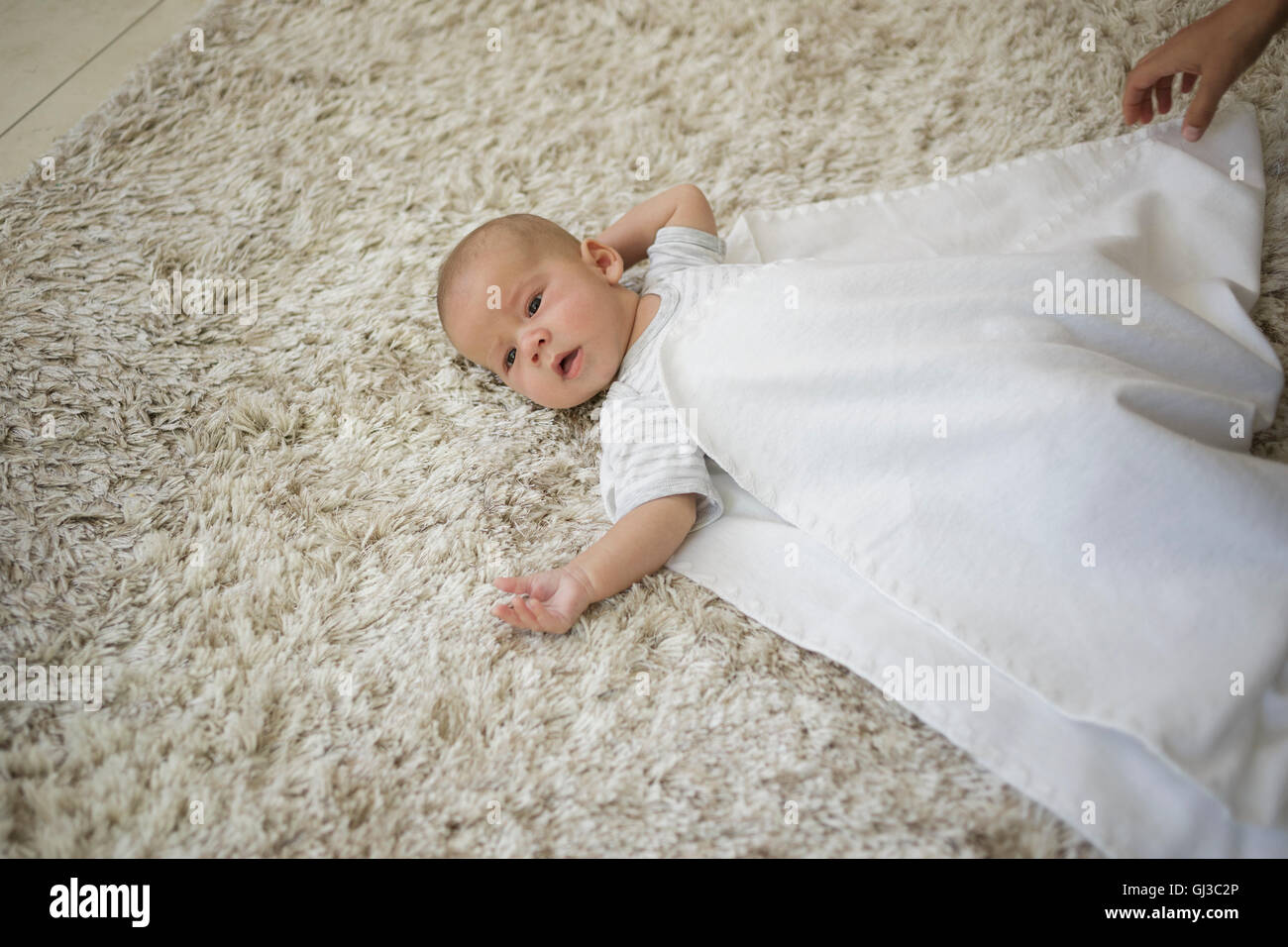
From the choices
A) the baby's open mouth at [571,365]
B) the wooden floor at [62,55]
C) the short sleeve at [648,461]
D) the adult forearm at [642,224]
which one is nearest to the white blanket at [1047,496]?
the short sleeve at [648,461]

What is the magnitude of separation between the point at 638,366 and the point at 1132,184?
89cm

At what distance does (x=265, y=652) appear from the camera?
1.16m

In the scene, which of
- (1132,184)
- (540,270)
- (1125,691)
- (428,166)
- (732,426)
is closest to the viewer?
(1125,691)

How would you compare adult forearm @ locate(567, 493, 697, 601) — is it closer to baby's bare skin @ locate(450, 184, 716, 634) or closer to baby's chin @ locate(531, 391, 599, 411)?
baby's bare skin @ locate(450, 184, 716, 634)

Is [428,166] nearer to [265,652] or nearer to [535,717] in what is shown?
[265,652]

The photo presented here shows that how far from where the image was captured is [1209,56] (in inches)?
49.3

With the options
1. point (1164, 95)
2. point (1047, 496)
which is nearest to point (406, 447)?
point (1047, 496)

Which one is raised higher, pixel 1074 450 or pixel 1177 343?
pixel 1177 343

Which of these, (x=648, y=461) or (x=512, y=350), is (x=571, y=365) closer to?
(x=512, y=350)

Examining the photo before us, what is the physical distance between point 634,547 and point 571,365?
1.09 ft

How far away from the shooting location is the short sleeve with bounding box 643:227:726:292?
143cm

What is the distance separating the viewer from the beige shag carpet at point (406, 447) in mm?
1022
